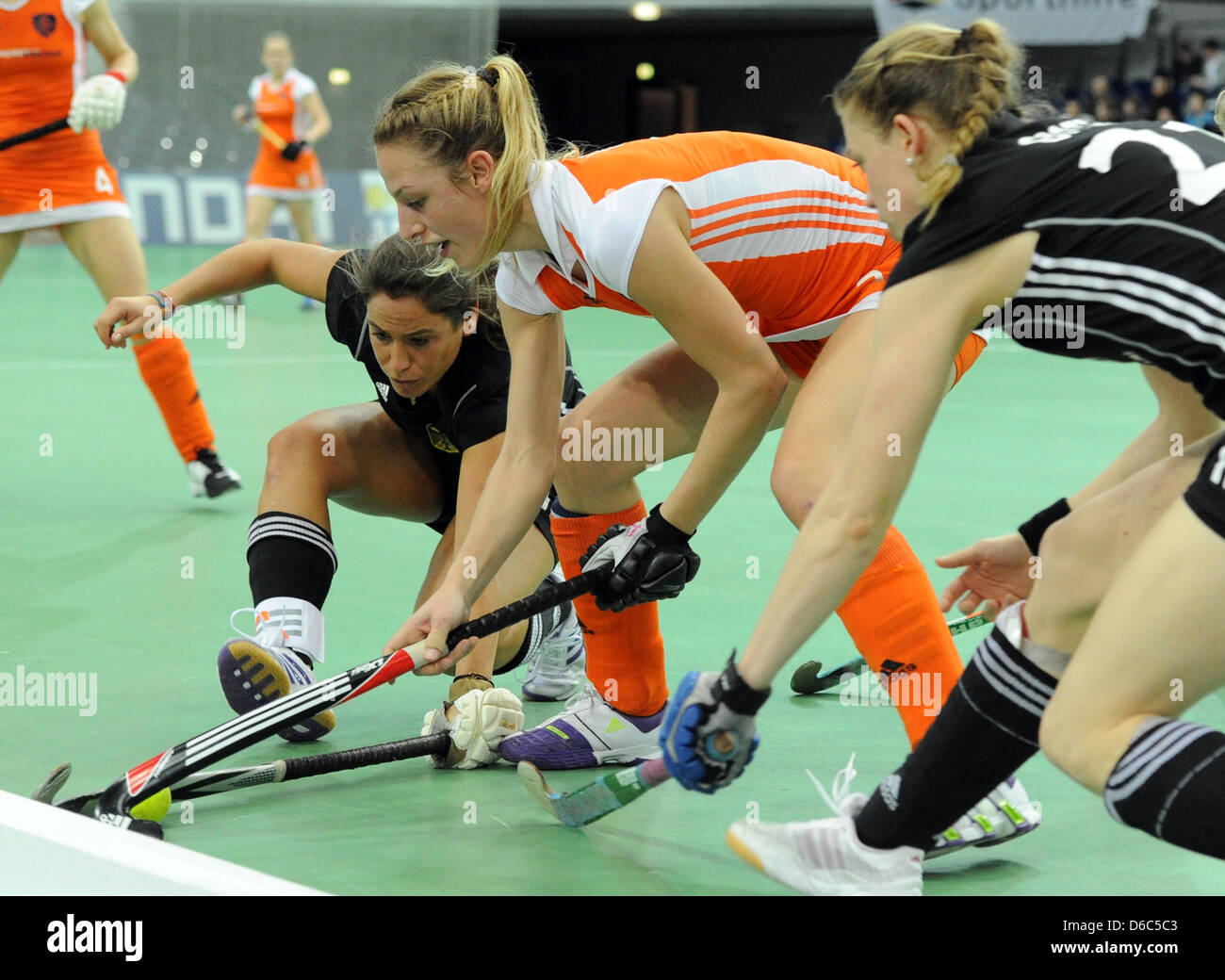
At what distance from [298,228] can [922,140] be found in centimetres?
889

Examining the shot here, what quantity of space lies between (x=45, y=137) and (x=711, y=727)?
147 inches

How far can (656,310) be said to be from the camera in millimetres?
2227

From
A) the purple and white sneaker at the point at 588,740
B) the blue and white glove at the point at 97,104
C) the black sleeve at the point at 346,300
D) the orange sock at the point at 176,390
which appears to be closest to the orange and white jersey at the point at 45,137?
the blue and white glove at the point at 97,104

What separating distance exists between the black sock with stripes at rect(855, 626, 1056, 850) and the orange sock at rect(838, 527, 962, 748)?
29 cm

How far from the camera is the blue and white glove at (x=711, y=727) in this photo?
1.86m

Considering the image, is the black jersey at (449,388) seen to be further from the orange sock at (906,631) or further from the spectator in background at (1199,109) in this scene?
the spectator in background at (1199,109)

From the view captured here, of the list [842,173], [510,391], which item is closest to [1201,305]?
[842,173]

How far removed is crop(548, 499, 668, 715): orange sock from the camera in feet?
8.79

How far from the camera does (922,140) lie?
1768 millimetres

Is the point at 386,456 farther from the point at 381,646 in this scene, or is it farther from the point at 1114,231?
the point at 1114,231

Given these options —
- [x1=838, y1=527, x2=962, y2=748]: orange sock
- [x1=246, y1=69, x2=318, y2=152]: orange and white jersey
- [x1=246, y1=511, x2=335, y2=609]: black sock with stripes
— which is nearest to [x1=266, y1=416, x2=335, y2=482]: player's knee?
[x1=246, y1=511, x2=335, y2=609]: black sock with stripes

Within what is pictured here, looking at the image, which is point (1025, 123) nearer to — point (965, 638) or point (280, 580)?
point (280, 580)

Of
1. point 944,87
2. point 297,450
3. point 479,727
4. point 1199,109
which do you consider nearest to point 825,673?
point 479,727

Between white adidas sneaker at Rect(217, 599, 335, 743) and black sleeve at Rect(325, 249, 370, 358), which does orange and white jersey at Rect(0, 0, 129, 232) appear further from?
white adidas sneaker at Rect(217, 599, 335, 743)
